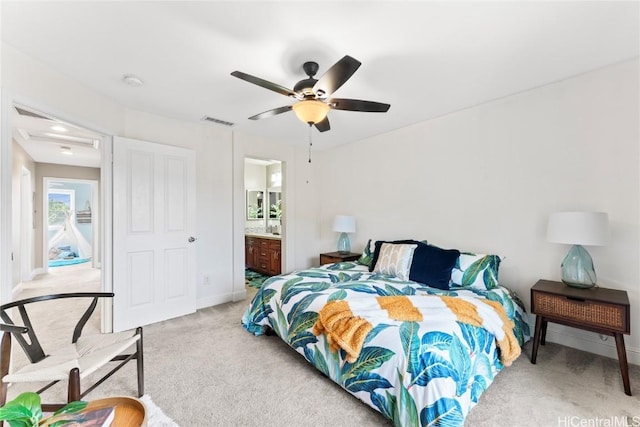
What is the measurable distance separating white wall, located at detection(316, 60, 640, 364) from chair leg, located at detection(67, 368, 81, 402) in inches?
133

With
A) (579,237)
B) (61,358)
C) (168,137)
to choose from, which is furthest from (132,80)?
(579,237)

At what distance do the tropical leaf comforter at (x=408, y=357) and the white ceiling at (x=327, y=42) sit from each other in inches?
73.5

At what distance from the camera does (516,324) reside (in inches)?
95.7

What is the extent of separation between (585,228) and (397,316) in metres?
1.64

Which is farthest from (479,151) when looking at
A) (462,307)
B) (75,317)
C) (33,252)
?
(33,252)

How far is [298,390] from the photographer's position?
6.48ft

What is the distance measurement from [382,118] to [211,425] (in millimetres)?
3333

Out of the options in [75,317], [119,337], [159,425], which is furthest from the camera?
[75,317]

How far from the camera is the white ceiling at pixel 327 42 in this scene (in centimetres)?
168

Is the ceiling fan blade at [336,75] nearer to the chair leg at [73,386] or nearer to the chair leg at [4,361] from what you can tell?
the chair leg at [73,386]

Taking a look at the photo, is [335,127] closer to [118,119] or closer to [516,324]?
[118,119]

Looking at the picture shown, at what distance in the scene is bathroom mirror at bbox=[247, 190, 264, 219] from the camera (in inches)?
259

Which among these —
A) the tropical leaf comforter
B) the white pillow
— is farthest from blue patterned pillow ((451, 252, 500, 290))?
the white pillow

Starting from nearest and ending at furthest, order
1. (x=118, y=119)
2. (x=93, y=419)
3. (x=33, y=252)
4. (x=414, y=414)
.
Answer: (x=93, y=419), (x=414, y=414), (x=118, y=119), (x=33, y=252)
